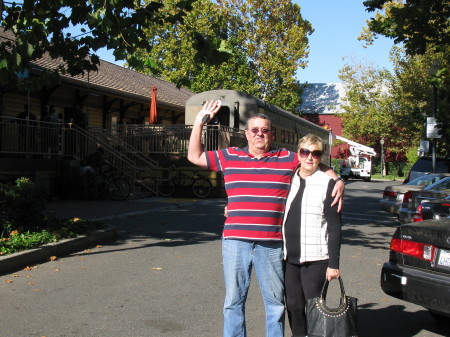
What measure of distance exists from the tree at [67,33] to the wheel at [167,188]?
10.1 meters

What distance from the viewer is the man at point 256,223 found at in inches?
145

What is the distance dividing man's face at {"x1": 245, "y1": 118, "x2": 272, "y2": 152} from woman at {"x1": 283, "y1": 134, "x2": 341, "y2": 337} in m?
0.26

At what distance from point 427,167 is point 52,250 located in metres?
15.2

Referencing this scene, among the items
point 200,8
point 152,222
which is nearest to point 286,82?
point 200,8

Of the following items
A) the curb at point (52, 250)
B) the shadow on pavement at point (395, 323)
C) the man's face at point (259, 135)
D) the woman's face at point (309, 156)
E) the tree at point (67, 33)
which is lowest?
the shadow on pavement at point (395, 323)

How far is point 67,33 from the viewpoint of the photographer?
9508 mm

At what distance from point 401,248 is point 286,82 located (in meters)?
37.9

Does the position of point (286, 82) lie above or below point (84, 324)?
above

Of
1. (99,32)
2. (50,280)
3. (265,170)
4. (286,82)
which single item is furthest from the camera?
(286,82)

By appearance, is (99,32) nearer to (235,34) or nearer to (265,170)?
(265,170)

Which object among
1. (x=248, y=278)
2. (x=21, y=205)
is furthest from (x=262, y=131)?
(x=21, y=205)

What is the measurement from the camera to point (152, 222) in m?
12.3

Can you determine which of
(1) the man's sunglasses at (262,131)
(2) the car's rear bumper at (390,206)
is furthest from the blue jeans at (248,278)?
(2) the car's rear bumper at (390,206)

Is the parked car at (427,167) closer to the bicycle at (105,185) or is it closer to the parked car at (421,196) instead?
the parked car at (421,196)
